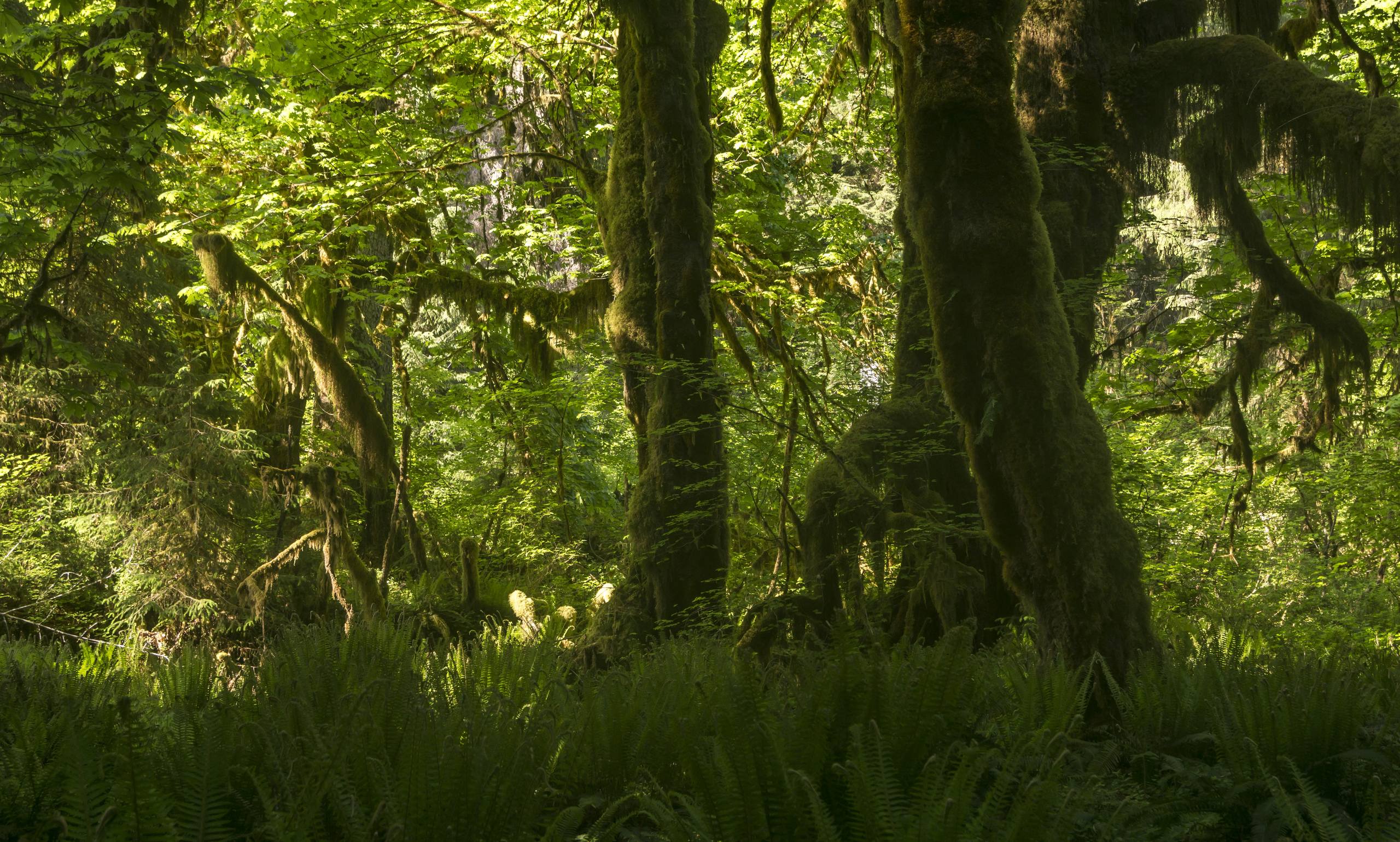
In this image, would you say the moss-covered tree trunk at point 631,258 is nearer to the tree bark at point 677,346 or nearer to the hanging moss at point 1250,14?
the tree bark at point 677,346

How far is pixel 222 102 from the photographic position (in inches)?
507

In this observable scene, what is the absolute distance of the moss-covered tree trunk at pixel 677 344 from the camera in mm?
8453

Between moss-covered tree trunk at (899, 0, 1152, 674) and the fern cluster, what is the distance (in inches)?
16.3

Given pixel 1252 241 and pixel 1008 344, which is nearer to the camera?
pixel 1008 344

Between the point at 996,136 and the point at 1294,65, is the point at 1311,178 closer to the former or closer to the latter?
the point at 1294,65

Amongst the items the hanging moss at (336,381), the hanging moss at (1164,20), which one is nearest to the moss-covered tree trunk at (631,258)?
the hanging moss at (336,381)

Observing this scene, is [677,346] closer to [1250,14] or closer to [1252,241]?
[1252,241]

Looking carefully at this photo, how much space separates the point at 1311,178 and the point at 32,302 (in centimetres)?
881

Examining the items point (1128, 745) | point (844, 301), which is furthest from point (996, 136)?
point (844, 301)

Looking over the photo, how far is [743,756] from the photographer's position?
274cm

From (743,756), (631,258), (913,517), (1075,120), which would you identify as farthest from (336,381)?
(743,756)

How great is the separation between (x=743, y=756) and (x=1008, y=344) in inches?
108

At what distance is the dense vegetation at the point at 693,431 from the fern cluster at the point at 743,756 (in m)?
0.02

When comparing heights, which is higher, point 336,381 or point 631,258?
point 631,258
